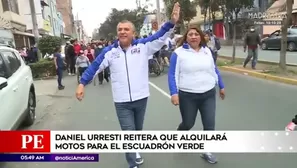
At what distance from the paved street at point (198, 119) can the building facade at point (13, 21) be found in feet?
51.0

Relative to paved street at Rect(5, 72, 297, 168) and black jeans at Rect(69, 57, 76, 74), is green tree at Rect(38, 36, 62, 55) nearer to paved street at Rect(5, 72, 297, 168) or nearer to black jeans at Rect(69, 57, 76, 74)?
black jeans at Rect(69, 57, 76, 74)

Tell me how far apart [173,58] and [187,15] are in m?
27.9

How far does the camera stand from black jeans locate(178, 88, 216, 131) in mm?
4297

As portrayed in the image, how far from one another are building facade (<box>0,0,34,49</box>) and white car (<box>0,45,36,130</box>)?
16.4 m

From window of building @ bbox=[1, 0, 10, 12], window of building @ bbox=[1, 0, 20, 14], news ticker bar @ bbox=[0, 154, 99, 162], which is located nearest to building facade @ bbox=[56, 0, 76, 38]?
window of building @ bbox=[1, 0, 20, 14]

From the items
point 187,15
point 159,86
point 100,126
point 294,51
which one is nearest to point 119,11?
point 187,15

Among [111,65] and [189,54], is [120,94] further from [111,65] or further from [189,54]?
[189,54]

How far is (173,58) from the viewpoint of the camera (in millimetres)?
4273

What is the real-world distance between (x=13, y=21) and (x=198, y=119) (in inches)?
1017

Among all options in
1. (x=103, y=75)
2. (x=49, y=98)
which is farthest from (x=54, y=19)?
(x=49, y=98)

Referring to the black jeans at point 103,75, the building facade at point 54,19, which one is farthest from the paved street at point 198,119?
the building facade at point 54,19

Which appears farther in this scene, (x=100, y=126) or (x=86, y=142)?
(x=100, y=126)

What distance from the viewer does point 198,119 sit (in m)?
6.57

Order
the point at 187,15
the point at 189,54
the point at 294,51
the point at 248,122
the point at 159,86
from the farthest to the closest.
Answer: the point at 187,15
the point at 294,51
the point at 159,86
the point at 248,122
the point at 189,54
